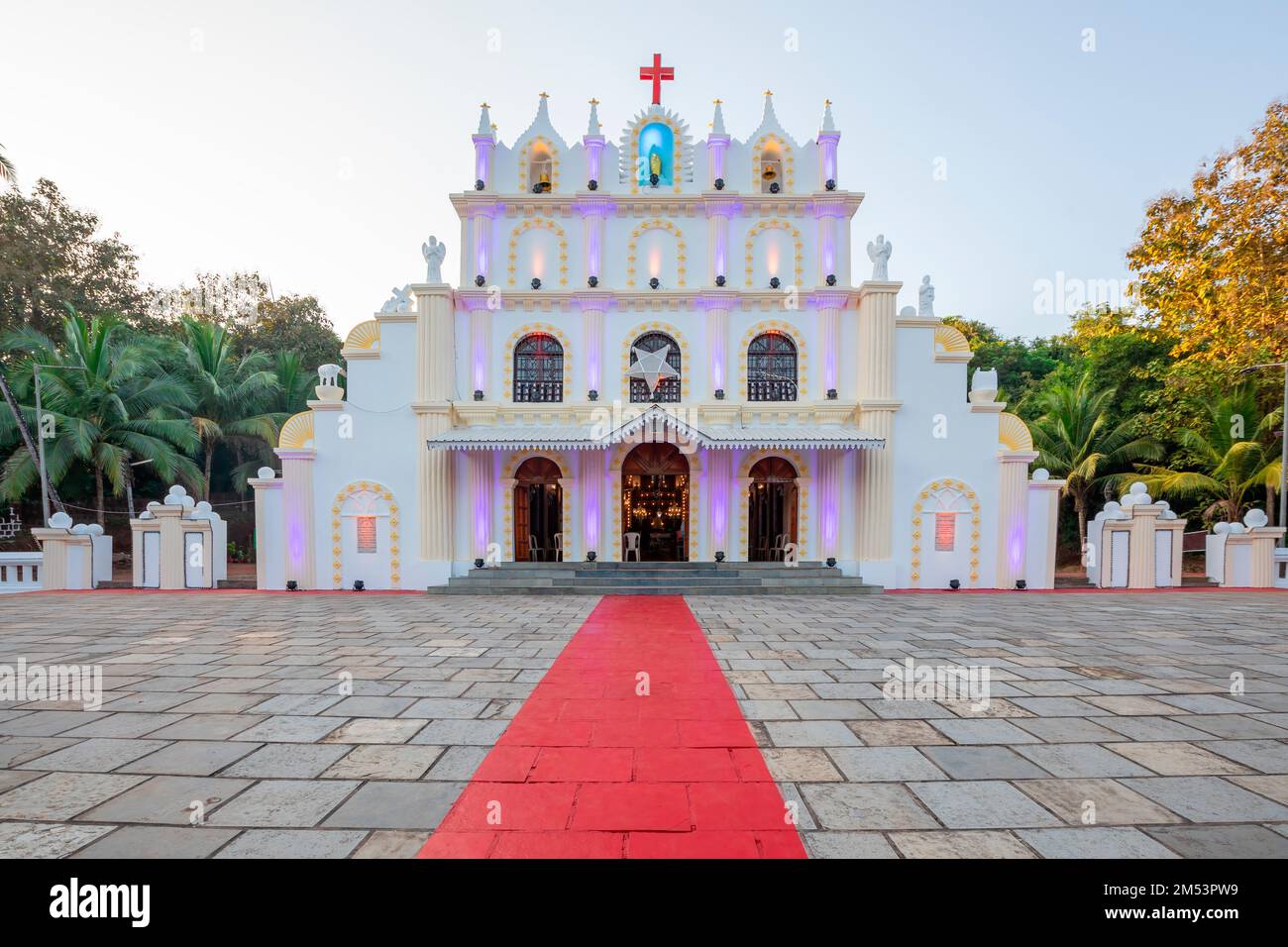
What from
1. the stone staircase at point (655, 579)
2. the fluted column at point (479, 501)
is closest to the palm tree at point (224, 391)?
the fluted column at point (479, 501)

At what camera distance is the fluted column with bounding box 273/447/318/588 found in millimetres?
13188

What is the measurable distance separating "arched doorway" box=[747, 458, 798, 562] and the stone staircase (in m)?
0.80

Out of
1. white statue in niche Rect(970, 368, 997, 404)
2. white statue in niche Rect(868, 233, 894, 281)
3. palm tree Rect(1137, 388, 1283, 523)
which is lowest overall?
palm tree Rect(1137, 388, 1283, 523)

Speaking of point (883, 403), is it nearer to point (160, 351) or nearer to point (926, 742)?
point (926, 742)

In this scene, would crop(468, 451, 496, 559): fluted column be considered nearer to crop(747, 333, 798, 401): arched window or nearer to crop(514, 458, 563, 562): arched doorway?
crop(514, 458, 563, 562): arched doorway

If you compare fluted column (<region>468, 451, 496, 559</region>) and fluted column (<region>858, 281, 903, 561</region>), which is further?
fluted column (<region>468, 451, 496, 559</region>)

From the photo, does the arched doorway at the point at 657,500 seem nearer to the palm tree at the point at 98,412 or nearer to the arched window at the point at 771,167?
the arched window at the point at 771,167

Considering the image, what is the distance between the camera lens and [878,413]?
13.3 m

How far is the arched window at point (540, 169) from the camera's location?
47.2ft

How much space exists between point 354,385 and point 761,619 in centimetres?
1121

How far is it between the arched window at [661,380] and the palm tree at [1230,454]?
1611cm

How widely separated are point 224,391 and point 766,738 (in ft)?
82.3

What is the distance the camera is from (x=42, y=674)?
19.6 feet

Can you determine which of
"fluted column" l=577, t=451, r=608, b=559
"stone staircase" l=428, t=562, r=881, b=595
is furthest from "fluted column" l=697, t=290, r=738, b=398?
"stone staircase" l=428, t=562, r=881, b=595
